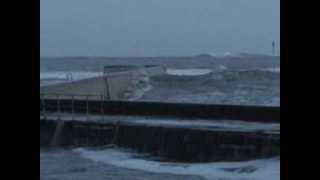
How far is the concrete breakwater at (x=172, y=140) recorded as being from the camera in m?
8.17

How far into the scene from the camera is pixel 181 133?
8727mm

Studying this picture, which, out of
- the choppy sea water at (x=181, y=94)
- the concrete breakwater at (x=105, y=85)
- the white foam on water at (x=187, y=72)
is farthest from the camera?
the white foam on water at (x=187, y=72)

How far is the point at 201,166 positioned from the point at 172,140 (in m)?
1.11

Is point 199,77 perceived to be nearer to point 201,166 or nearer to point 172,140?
point 172,140

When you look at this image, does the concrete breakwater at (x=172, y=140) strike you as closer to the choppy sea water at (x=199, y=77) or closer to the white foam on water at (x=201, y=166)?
the white foam on water at (x=201, y=166)

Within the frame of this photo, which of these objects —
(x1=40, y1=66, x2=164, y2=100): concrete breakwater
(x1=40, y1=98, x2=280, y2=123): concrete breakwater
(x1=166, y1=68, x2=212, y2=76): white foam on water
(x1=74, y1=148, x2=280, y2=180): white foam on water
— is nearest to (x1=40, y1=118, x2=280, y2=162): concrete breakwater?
(x1=74, y1=148, x2=280, y2=180): white foam on water

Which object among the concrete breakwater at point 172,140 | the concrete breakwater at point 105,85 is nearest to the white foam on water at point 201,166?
the concrete breakwater at point 172,140

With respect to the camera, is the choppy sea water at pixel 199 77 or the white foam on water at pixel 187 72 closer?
the choppy sea water at pixel 199 77

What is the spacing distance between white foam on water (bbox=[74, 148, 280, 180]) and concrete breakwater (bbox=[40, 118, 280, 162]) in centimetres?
28

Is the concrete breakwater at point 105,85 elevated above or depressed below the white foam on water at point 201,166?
above

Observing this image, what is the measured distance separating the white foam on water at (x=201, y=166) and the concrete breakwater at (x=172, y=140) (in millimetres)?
284

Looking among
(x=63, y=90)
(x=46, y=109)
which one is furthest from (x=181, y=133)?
(x=63, y=90)

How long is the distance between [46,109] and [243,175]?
491 centimetres

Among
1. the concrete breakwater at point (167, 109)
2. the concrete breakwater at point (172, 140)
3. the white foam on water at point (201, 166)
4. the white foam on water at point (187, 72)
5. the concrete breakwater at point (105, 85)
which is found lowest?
the white foam on water at point (201, 166)
